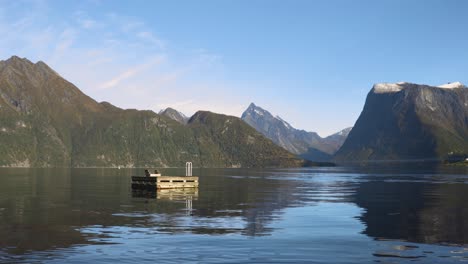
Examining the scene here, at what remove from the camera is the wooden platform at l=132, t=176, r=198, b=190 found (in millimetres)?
89375

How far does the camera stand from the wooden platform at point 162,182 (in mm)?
89375

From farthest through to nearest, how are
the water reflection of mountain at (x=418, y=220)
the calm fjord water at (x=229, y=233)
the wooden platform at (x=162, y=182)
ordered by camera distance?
the wooden platform at (x=162, y=182)
the water reflection of mountain at (x=418, y=220)
the calm fjord water at (x=229, y=233)

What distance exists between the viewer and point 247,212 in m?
54.4

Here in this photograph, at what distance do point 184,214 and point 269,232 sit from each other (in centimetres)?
1424

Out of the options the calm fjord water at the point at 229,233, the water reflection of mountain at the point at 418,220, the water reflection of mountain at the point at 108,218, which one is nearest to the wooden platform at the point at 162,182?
the water reflection of mountain at the point at 108,218

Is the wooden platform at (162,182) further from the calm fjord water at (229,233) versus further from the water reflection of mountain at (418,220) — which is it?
the water reflection of mountain at (418,220)

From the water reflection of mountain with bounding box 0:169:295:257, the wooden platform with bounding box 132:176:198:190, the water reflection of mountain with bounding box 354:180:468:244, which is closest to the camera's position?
the water reflection of mountain with bounding box 0:169:295:257

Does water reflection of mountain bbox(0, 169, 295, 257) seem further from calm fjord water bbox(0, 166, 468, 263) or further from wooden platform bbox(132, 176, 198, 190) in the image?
wooden platform bbox(132, 176, 198, 190)

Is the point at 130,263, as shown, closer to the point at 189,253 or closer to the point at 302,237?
the point at 189,253

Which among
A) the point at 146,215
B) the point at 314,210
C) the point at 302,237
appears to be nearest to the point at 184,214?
the point at 146,215

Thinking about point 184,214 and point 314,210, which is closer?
point 184,214

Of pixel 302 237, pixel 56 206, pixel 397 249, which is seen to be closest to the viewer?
pixel 397 249

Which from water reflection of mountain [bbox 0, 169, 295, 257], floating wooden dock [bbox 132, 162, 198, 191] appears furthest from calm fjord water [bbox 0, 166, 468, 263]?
floating wooden dock [bbox 132, 162, 198, 191]

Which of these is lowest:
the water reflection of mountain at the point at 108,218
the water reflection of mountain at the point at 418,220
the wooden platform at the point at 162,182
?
the water reflection of mountain at the point at 418,220
